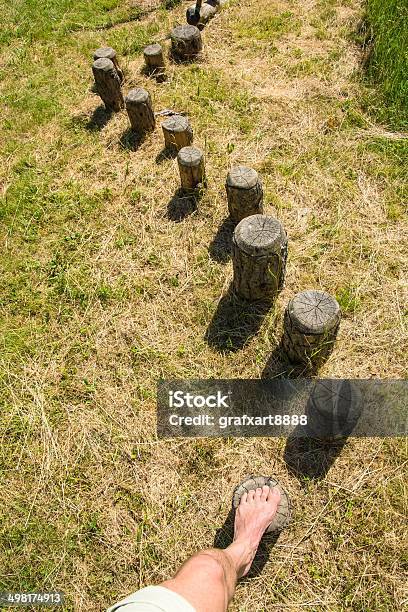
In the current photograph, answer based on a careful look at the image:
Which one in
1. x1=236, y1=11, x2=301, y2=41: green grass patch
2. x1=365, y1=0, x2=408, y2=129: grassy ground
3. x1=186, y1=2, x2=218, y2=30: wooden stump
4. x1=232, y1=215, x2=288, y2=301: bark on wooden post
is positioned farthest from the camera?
x1=186, y1=2, x2=218, y2=30: wooden stump

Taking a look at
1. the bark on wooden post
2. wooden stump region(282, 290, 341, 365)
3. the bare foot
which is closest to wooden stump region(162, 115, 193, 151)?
the bark on wooden post

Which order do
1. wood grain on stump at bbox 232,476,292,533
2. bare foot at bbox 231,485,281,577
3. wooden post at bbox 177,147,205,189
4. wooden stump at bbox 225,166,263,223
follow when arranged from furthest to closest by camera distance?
wooden post at bbox 177,147,205,189 < wooden stump at bbox 225,166,263,223 < wood grain on stump at bbox 232,476,292,533 < bare foot at bbox 231,485,281,577

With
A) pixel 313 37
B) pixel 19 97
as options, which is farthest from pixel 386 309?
pixel 19 97

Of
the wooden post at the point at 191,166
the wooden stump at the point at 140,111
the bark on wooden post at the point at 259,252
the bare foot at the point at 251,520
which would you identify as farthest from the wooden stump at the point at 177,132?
the bare foot at the point at 251,520

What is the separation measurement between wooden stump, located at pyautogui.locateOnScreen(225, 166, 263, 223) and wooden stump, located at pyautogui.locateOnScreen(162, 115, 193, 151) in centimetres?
121

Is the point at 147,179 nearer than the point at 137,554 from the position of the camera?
No

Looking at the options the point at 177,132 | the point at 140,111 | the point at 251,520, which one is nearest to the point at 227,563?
the point at 251,520

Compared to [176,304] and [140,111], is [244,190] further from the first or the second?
[140,111]

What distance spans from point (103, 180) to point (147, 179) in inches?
20.7

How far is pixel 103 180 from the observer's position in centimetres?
499

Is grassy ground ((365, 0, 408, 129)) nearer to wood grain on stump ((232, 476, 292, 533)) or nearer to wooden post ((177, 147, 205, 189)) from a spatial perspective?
wooden post ((177, 147, 205, 189))

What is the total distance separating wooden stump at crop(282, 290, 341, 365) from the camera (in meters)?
3.02

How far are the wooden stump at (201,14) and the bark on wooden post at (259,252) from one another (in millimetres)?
4767

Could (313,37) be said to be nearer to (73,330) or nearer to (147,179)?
(147,179)
